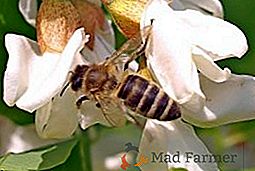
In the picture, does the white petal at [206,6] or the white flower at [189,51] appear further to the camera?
the white petal at [206,6]

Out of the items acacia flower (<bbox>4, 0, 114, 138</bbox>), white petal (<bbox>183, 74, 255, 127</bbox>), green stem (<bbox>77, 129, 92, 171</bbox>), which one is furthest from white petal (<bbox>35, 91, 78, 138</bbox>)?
green stem (<bbox>77, 129, 92, 171</bbox>)

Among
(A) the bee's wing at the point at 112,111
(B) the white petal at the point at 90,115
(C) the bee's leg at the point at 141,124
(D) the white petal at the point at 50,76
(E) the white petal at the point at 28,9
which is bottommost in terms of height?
(C) the bee's leg at the point at 141,124

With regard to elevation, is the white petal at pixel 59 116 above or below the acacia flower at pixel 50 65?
below

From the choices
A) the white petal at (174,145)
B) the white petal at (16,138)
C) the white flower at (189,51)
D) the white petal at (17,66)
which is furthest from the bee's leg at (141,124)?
the white petal at (16,138)

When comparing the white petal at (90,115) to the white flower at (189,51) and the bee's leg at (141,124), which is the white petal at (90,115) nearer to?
the bee's leg at (141,124)

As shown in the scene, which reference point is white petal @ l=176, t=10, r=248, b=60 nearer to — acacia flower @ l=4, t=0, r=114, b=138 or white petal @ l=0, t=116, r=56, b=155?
acacia flower @ l=4, t=0, r=114, b=138

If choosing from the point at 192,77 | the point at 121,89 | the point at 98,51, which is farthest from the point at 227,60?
the point at 192,77

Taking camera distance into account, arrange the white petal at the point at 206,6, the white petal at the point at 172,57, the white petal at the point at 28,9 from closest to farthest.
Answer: the white petal at the point at 172,57
the white petal at the point at 206,6
the white petal at the point at 28,9
